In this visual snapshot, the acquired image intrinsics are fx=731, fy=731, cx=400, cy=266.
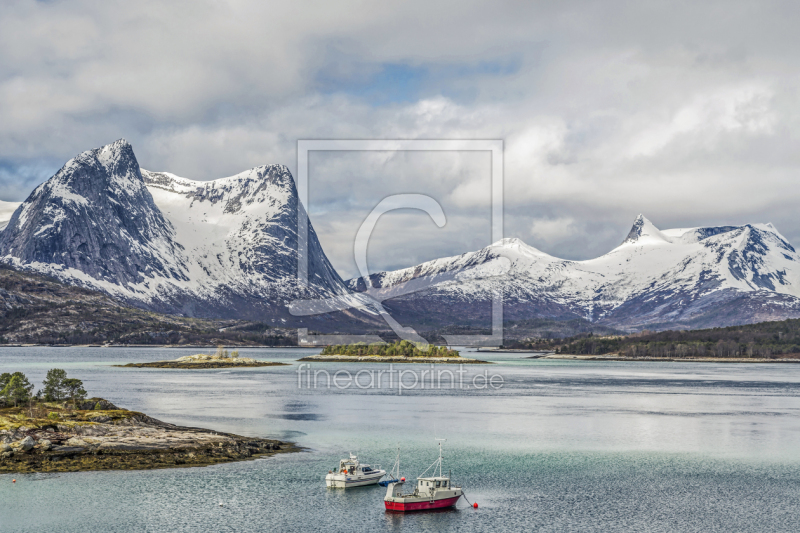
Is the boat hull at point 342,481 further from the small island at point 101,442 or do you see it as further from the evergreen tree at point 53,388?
the evergreen tree at point 53,388

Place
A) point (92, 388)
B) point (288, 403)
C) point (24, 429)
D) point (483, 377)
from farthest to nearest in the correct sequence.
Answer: point (483, 377) < point (92, 388) < point (288, 403) < point (24, 429)

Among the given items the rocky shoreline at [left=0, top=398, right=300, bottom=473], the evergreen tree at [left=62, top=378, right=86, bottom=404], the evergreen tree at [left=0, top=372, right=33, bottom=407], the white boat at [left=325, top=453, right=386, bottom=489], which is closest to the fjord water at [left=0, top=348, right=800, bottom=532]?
the white boat at [left=325, top=453, right=386, bottom=489]

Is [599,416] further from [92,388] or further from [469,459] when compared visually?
[92,388]

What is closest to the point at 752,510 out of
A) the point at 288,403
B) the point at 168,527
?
the point at 168,527

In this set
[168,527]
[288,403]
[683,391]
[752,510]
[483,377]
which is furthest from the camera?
[483,377]

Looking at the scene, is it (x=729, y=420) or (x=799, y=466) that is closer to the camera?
(x=799, y=466)

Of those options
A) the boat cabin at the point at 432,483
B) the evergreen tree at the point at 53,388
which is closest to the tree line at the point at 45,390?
the evergreen tree at the point at 53,388

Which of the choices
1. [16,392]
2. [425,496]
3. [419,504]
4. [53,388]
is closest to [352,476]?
[419,504]
